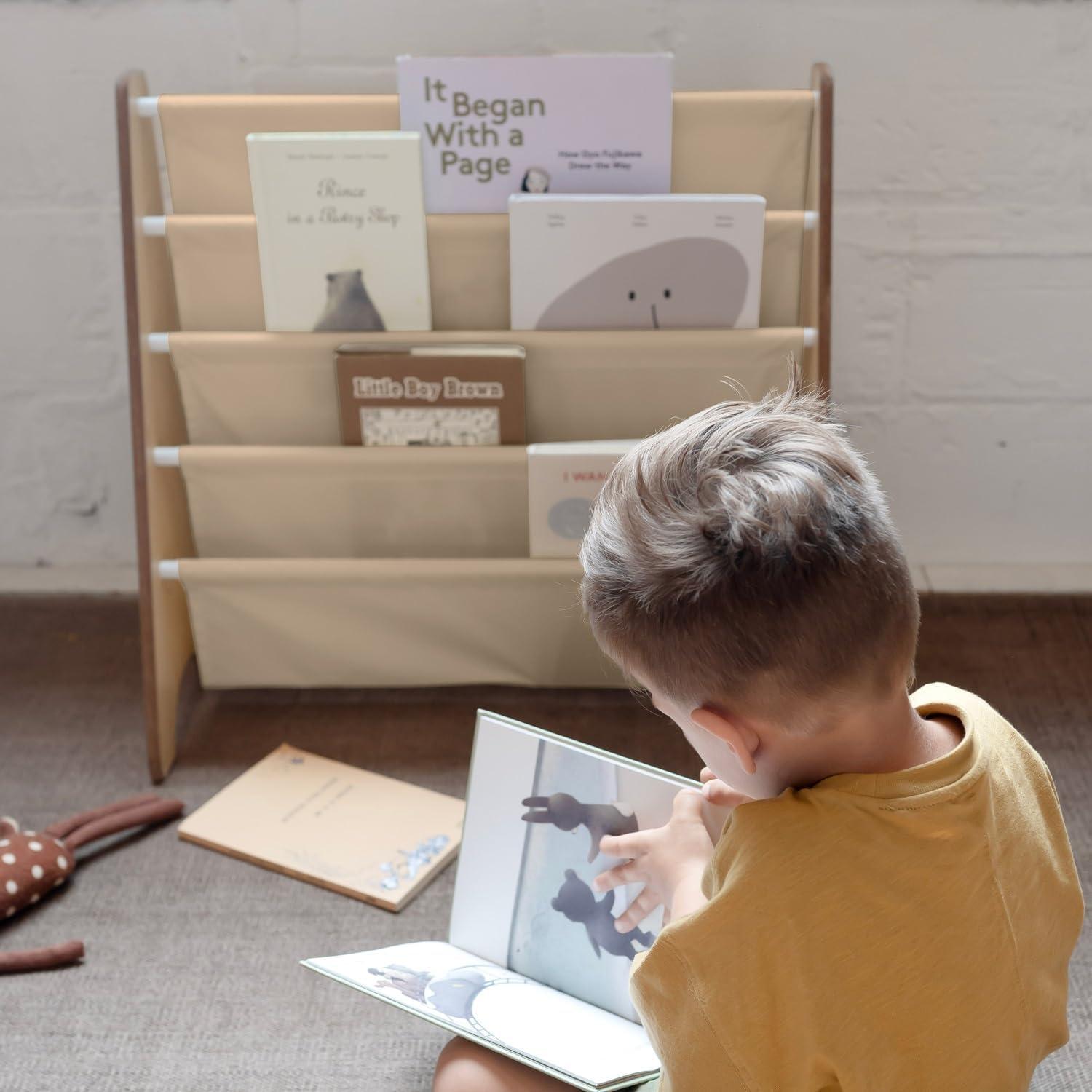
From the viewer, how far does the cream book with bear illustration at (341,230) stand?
1304mm

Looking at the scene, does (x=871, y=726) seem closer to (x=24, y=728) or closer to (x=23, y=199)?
(x=24, y=728)

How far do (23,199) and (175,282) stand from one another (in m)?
0.39

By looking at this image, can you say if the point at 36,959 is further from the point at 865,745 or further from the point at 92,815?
the point at 865,745

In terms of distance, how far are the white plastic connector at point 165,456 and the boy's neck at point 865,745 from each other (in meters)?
0.92

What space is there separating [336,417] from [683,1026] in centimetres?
90

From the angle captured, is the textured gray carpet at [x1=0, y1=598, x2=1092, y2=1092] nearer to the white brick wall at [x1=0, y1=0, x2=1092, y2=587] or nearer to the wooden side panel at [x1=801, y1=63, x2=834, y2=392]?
the white brick wall at [x1=0, y1=0, x2=1092, y2=587]

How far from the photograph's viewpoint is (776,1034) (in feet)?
2.27

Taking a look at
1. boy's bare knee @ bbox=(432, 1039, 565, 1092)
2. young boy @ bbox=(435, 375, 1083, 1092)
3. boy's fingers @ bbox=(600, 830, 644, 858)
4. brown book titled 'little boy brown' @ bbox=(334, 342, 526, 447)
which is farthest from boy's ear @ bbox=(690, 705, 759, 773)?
brown book titled 'little boy brown' @ bbox=(334, 342, 526, 447)

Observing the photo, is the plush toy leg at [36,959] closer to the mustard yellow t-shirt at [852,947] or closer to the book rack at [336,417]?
the book rack at [336,417]

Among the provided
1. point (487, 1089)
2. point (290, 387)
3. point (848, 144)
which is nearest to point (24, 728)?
point (290, 387)

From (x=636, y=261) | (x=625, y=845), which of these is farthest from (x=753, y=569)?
(x=636, y=261)

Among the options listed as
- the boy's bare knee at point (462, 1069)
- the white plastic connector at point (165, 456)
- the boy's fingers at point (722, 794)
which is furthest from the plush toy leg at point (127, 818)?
the boy's fingers at point (722, 794)

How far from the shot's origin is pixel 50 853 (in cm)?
125

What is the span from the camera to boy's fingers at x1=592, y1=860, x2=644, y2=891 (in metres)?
0.91
